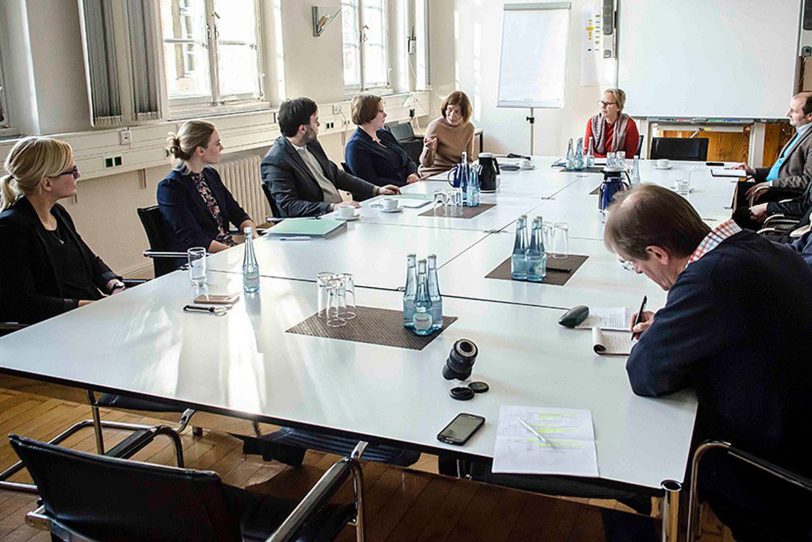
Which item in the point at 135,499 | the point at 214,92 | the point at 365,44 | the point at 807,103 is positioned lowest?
the point at 135,499

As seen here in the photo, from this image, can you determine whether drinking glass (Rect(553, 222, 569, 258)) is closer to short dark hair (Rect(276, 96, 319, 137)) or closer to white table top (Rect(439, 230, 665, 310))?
white table top (Rect(439, 230, 665, 310))

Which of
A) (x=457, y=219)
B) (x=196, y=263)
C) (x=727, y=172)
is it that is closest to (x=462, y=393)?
(x=196, y=263)

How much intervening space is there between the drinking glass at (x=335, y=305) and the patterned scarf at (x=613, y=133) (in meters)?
4.18

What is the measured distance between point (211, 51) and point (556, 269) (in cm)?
384

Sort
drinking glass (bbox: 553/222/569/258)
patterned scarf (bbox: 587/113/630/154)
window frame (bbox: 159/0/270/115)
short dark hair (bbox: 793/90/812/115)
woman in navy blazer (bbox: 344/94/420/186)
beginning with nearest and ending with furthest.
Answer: drinking glass (bbox: 553/222/569/258)
short dark hair (bbox: 793/90/812/115)
woman in navy blazer (bbox: 344/94/420/186)
window frame (bbox: 159/0/270/115)
patterned scarf (bbox: 587/113/630/154)

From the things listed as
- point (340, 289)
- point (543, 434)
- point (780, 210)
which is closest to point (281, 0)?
point (780, 210)

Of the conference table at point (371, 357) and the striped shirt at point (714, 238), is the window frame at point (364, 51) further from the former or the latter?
the striped shirt at point (714, 238)

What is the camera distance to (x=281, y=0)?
614 centimetres

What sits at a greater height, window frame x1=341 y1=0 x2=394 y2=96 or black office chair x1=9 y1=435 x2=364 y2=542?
window frame x1=341 y1=0 x2=394 y2=96

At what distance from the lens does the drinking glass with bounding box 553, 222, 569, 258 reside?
116 inches

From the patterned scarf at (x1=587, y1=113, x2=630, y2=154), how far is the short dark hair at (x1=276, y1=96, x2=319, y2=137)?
2.62m

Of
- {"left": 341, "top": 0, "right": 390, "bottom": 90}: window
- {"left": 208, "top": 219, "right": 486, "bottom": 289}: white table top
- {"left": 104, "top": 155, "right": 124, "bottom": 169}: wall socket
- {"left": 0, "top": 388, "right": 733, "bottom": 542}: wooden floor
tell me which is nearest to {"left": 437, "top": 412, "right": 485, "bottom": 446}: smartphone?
{"left": 0, "top": 388, "right": 733, "bottom": 542}: wooden floor

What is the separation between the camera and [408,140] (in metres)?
7.29

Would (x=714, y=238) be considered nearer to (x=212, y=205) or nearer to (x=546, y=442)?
(x=546, y=442)
